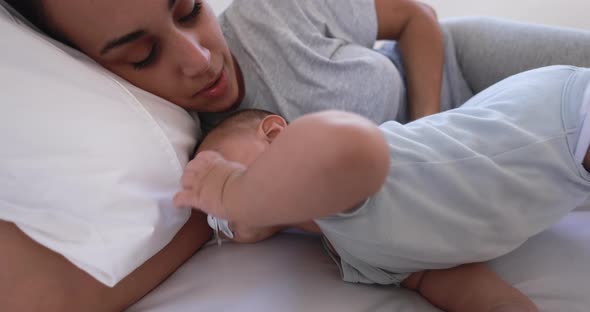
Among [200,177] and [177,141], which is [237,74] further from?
[200,177]

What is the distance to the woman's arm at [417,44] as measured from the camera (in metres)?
0.97

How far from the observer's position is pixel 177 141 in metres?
0.63

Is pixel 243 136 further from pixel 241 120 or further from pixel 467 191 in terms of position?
pixel 467 191

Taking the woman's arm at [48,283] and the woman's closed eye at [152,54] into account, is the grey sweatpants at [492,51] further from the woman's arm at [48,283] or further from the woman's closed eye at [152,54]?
the woman's arm at [48,283]

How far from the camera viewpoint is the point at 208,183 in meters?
0.50

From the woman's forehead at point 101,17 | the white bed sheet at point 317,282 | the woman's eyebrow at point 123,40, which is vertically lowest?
the white bed sheet at point 317,282

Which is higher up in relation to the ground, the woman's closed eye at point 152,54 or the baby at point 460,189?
the woman's closed eye at point 152,54

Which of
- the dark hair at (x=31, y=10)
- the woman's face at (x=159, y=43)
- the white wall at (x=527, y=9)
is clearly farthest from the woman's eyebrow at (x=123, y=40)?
the white wall at (x=527, y=9)

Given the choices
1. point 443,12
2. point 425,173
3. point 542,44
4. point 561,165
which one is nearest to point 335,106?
point 425,173

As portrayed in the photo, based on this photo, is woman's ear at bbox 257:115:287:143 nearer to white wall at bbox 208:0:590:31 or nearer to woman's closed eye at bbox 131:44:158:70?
woman's closed eye at bbox 131:44:158:70

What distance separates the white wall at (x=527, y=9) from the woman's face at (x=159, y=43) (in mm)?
948

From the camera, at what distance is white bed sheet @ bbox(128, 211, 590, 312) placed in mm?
597

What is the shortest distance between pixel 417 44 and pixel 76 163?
81cm

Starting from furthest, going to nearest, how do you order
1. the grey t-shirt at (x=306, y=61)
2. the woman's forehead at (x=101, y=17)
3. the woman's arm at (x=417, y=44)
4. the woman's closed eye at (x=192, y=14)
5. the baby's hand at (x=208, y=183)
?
1. the woman's arm at (x=417, y=44)
2. the grey t-shirt at (x=306, y=61)
3. the woman's closed eye at (x=192, y=14)
4. the woman's forehead at (x=101, y=17)
5. the baby's hand at (x=208, y=183)
